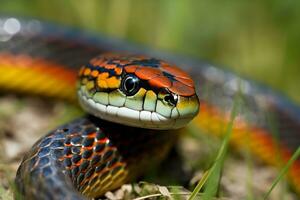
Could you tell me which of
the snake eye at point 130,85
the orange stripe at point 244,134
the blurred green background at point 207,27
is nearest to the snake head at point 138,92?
the snake eye at point 130,85

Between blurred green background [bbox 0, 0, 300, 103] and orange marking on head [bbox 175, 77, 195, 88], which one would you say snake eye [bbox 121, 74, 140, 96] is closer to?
orange marking on head [bbox 175, 77, 195, 88]

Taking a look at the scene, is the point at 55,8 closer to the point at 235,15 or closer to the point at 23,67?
the point at 23,67

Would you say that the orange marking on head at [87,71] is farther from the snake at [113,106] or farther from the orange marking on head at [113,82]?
the orange marking on head at [113,82]

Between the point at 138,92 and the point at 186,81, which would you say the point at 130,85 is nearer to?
the point at 138,92

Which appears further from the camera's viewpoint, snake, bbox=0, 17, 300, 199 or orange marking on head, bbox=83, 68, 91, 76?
orange marking on head, bbox=83, 68, 91, 76

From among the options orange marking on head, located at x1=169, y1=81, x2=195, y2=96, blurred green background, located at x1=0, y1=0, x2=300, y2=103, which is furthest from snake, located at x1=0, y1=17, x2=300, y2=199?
blurred green background, located at x1=0, y1=0, x2=300, y2=103

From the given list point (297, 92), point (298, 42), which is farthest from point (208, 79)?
point (298, 42)

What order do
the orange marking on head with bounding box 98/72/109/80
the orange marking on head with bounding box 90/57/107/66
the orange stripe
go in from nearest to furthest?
the orange marking on head with bounding box 98/72/109/80 → the orange marking on head with bounding box 90/57/107/66 → the orange stripe
